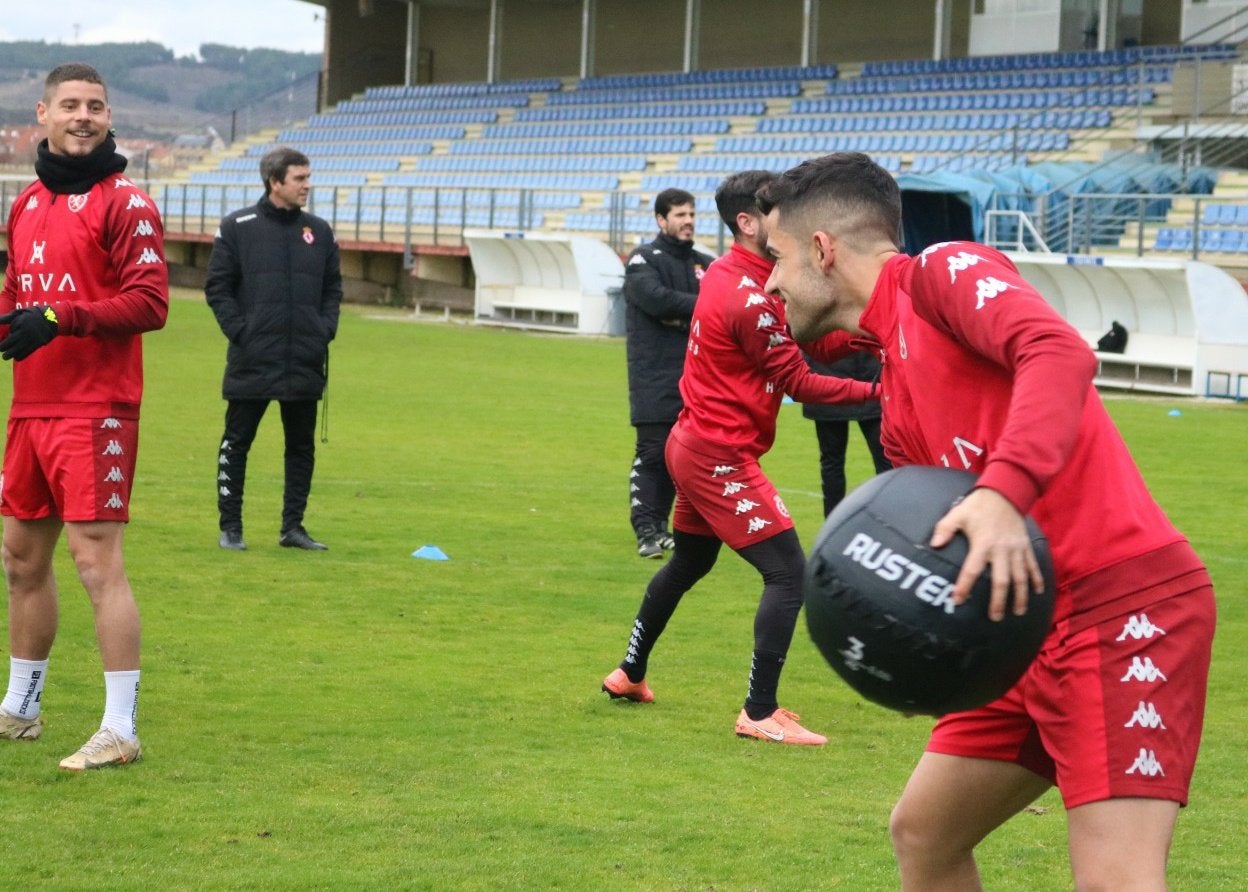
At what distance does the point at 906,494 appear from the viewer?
9.52ft

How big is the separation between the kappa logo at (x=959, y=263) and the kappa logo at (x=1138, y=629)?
66cm

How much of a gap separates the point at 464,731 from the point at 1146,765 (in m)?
3.46

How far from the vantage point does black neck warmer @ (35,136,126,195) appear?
538 cm

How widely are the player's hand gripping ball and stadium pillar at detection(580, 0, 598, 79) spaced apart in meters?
41.9

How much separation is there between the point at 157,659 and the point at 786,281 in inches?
172

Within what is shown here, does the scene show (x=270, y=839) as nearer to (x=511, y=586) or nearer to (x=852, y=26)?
(x=511, y=586)

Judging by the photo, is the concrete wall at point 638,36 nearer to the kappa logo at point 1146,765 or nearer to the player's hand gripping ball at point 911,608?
the player's hand gripping ball at point 911,608

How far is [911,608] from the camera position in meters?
2.81

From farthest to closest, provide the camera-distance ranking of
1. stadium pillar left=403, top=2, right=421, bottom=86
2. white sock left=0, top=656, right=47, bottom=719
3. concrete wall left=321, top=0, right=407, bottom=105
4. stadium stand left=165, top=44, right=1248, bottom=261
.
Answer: concrete wall left=321, top=0, right=407, bottom=105
stadium pillar left=403, top=2, right=421, bottom=86
stadium stand left=165, top=44, right=1248, bottom=261
white sock left=0, top=656, right=47, bottom=719

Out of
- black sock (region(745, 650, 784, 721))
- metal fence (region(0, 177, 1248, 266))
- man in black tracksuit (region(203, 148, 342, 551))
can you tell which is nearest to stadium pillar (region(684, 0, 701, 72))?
metal fence (region(0, 177, 1248, 266))

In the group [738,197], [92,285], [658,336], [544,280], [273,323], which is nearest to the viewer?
[92,285]

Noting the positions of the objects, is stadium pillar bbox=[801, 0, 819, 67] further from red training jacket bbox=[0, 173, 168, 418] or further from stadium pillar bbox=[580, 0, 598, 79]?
red training jacket bbox=[0, 173, 168, 418]

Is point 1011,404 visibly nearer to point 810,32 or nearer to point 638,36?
point 810,32

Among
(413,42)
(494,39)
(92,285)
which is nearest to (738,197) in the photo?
(92,285)
